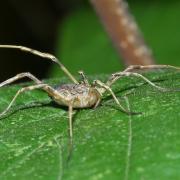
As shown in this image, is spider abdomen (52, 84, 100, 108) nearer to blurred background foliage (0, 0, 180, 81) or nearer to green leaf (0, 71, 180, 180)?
green leaf (0, 71, 180, 180)

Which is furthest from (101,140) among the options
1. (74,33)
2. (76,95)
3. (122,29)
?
(74,33)

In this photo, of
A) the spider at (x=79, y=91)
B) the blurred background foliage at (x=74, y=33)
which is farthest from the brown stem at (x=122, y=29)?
the blurred background foliage at (x=74, y=33)

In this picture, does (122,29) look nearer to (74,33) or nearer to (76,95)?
(76,95)

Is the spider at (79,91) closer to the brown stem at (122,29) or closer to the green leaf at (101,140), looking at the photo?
the green leaf at (101,140)

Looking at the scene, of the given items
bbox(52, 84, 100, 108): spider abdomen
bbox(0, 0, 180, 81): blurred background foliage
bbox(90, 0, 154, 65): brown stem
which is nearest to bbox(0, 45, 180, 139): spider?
bbox(52, 84, 100, 108): spider abdomen

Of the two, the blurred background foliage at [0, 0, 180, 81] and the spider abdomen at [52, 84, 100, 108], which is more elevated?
the blurred background foliage at [0, 0, 180, 81]
